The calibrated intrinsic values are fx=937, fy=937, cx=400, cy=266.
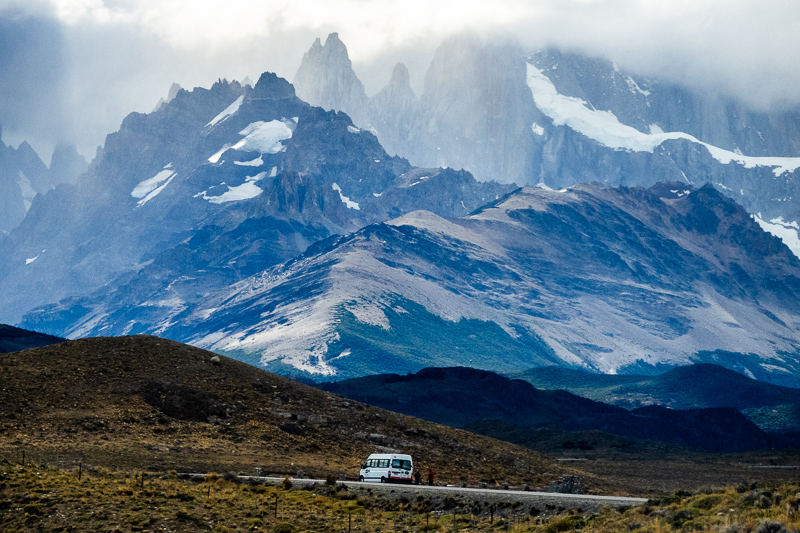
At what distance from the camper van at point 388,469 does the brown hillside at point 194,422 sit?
19.4 ft

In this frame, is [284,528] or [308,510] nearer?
[284,528]

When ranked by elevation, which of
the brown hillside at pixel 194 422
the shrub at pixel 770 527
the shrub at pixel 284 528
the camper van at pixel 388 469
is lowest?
the shrub at pixel 284 528

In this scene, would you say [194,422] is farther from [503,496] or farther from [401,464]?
[503,496]

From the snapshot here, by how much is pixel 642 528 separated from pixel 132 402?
61047 mm

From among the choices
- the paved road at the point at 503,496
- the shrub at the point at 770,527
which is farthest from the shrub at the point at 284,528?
the shrub at the point at 770,527

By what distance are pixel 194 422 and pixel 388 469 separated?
25.9m

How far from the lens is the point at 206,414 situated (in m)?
91.2

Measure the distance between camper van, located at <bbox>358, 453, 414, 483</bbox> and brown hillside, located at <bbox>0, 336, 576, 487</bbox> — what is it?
591cm

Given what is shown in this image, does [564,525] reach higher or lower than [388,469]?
lower

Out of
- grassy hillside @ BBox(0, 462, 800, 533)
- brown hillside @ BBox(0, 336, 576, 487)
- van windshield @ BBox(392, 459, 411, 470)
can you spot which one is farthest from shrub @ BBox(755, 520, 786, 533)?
brown hillside @ BBox(0, 336, 576, 487)

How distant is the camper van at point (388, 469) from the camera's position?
71.2 m

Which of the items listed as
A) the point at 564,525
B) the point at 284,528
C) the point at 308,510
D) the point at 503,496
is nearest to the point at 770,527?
the point at 564,525

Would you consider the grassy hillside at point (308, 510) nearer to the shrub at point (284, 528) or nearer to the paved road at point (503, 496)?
the shrub at point (284, 528)

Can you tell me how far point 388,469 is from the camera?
7138 centimetres
